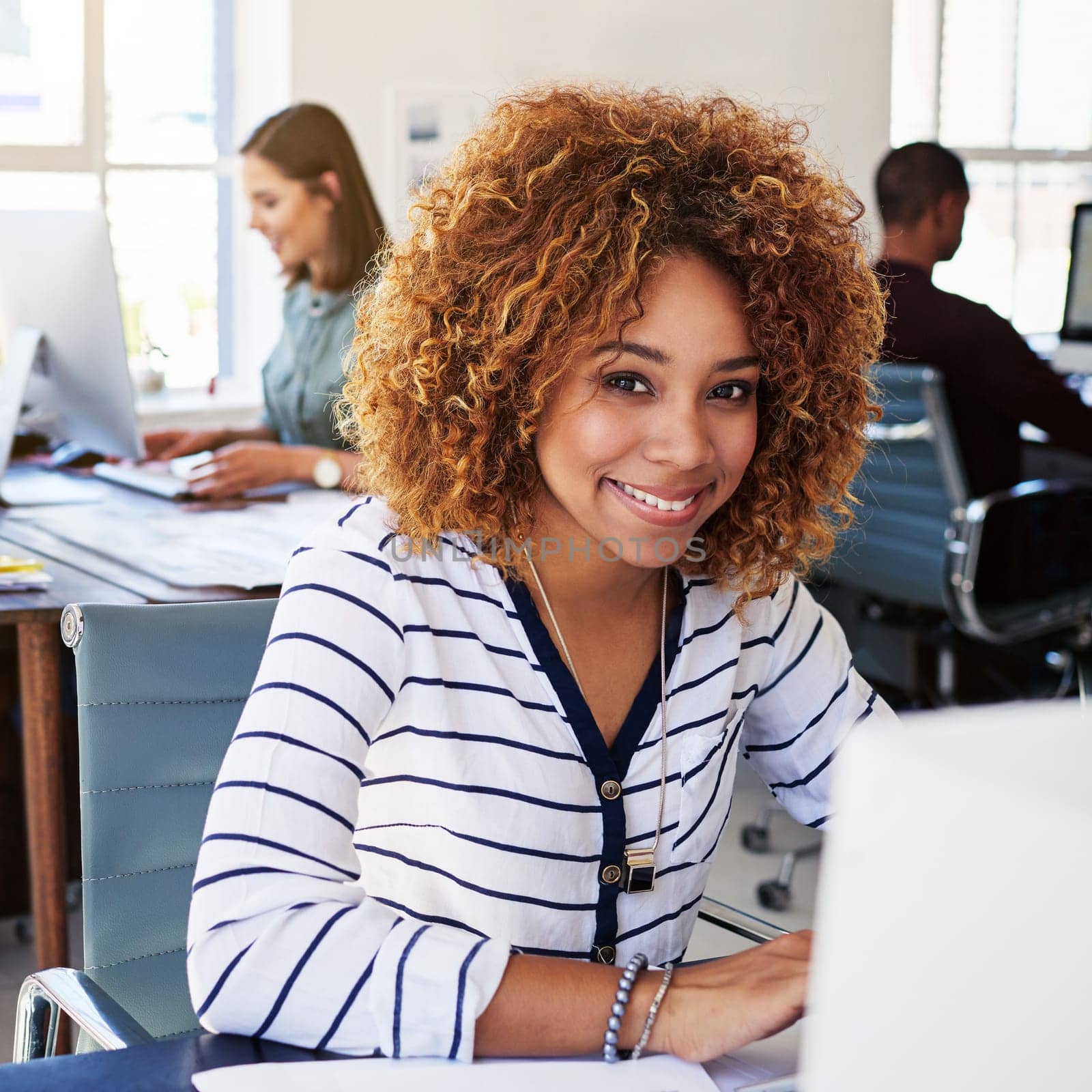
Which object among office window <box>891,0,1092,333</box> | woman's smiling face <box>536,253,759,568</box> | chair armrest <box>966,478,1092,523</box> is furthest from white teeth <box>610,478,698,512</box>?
office window <box>891,0,1092,333</box>

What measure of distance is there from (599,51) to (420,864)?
3.74m

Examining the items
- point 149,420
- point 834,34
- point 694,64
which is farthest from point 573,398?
point 834,34

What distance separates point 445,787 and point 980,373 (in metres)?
2.09

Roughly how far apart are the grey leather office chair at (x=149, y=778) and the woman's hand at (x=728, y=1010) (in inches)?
11.2

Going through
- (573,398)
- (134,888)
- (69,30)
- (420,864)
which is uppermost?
(69,30)

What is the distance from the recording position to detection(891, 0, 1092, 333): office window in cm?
537

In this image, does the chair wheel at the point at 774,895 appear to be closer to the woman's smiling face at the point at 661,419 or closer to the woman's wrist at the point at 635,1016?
the woman's smiling face at the point at 661,419

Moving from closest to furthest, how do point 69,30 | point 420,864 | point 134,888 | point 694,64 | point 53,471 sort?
point 420,864, point 134,888, point 53,471, point 69,30, point 694,64

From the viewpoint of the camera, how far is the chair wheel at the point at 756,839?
2791 millimetres

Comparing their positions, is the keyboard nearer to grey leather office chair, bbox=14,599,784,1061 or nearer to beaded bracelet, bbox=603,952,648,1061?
grey leather office chair, bbox=14,599,784,1061

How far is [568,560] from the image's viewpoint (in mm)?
1064

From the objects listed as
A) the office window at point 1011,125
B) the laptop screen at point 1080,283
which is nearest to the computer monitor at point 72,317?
the laptop screen at point 1080,283

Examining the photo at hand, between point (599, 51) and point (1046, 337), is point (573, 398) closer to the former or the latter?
point (599, 51)

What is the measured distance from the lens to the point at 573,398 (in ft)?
3.30
